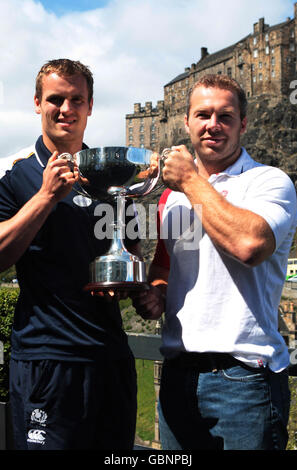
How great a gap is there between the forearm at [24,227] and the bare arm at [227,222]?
457mm

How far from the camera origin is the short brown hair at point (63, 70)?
200 cm

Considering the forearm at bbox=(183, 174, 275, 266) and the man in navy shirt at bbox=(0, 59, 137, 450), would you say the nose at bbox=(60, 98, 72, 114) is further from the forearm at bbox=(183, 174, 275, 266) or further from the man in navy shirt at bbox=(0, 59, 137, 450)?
the forearm at bbox=(183, 174, 275, 266)

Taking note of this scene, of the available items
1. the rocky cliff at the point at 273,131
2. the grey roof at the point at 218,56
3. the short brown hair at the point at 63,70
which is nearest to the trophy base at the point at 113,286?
the short brown hair at the point at 63,70

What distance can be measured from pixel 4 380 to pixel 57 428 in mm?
2733

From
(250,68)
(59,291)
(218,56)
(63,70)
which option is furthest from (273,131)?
(59,291)

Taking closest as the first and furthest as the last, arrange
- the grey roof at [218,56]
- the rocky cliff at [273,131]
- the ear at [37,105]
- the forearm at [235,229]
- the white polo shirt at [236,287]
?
the forearm at [235,229] → the white polo shirt at [236,287] → the ear at [37,105] → the rocky cliff at [273,131] → the grey roof at [218,56]

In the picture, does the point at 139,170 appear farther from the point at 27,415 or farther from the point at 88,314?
the point at 27,415

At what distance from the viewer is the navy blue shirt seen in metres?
1.88

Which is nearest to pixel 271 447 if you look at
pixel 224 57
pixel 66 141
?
pixel 66 141

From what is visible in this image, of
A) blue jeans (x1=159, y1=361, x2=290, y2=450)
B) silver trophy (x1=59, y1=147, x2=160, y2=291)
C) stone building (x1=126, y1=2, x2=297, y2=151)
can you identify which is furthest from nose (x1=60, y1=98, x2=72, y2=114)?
stone building (x1=126, y1=2, x2=297, y2=151)

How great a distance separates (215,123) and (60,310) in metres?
0.88

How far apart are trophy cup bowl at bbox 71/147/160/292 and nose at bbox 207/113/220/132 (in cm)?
24

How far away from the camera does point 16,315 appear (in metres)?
1.99

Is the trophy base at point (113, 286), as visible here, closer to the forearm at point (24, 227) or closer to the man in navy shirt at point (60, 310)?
the man in navy shirt at point (60, 310)
